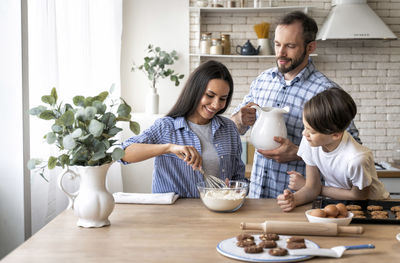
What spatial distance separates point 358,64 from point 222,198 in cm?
323

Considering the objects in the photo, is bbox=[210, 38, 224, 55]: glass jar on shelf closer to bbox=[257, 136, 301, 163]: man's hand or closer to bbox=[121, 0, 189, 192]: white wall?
bbox=[121, 0, 189, 192]: white wall

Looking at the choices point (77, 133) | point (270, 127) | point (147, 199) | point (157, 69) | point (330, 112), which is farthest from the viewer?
point (157, 69)

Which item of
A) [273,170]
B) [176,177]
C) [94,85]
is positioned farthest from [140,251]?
[94,85]

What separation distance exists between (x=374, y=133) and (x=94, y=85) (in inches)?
107

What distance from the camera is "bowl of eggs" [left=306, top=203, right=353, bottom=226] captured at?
168 centimetres

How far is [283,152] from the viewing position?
2.42m

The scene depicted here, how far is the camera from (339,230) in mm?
1613

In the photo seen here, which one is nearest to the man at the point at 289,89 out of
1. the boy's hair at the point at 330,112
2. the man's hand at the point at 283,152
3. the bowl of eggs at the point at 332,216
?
the man's hand at the point at 283,152

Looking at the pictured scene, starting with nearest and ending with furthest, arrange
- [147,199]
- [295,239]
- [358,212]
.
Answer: [295,239], [358,212], [147,199]

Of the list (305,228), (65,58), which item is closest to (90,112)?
(305,228)

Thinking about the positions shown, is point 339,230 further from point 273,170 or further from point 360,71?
point 360,71

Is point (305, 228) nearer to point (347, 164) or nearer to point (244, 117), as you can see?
point (347, 164)

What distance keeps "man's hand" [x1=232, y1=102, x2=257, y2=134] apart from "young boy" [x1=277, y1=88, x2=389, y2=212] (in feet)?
1.69

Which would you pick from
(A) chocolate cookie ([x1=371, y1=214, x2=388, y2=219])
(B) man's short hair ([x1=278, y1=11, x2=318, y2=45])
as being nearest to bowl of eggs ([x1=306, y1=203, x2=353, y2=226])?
(A) chocolate cookie ([x1=371, y1=214, x2=388, y2=219])
